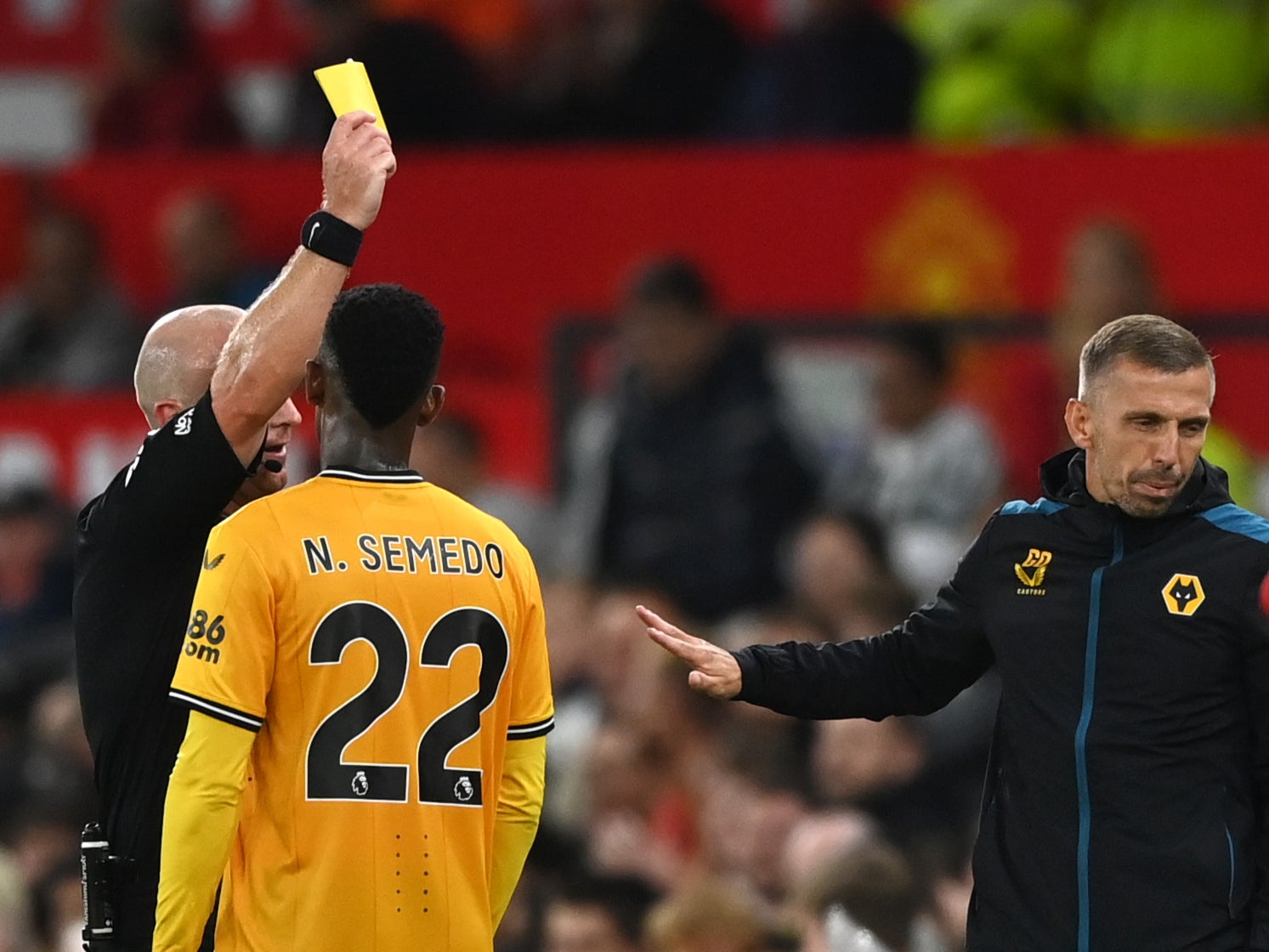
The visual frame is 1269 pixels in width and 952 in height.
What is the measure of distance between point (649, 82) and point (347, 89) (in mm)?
6199

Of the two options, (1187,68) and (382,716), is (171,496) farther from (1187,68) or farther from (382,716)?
(1187,68)

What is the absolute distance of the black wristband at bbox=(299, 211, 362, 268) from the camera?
13.3ft

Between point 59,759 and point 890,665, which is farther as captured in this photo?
point 59,759

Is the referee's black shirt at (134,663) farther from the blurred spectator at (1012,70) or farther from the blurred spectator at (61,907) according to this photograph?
the blurred spectator at (1012,70)

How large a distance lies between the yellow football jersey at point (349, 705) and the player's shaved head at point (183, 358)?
1.52 ft

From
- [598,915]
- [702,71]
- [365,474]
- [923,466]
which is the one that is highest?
[702,71]

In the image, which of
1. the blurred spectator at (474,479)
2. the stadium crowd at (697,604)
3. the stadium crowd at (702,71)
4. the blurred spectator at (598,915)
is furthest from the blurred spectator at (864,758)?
the stadium crowd at (702,71)

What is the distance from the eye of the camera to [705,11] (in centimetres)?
1048

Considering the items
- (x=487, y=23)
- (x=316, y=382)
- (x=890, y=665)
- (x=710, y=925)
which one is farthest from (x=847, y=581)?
(x=487, y=23)

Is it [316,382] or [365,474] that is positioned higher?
[316,382]

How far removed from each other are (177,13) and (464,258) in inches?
95.3

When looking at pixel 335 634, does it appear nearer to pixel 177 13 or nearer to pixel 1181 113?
pixel 1181 113

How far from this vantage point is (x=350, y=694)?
3984 mm

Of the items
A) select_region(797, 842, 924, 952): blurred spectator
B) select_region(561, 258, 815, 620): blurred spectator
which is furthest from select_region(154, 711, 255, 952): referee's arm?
select_region(561, 258, 815, 620): blurred spectator
